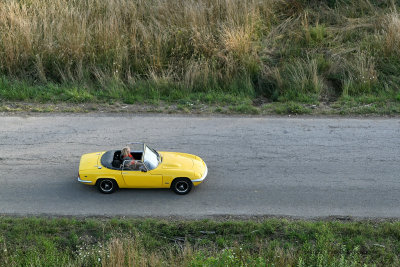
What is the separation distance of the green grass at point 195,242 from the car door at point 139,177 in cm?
114

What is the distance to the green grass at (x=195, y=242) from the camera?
8336 mm

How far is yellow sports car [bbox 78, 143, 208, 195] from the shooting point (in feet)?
34.7

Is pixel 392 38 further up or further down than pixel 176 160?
further up

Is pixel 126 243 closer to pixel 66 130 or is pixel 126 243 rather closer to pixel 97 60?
pixel 66 130

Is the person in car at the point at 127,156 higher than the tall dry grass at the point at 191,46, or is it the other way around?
the tall dry grass at the point at 191,46

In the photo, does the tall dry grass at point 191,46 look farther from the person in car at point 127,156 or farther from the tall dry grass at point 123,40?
the person in car at point 127,156

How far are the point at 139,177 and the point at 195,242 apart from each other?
2.06 meters

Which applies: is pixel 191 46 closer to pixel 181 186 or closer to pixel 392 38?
pixel 392 38

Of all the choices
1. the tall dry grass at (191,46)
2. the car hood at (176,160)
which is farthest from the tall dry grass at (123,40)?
the car hood at (176,160)

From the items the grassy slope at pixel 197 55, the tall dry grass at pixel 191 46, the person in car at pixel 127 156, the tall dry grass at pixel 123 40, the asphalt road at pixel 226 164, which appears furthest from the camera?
the tall dry grass at pixel 123 40

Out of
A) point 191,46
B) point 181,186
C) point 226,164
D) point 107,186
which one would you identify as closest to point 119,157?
point 107,186

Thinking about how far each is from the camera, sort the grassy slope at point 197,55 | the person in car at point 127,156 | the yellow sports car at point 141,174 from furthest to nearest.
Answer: the grassy slope at point 197,55 < the person in car at point 127,156 < the yellow sports car at point 141,174

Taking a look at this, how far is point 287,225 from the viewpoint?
9594 millimetres

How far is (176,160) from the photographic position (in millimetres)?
11023
